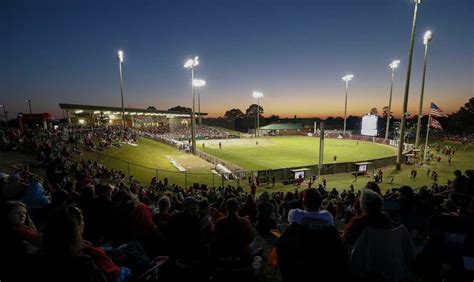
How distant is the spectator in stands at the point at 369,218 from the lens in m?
3.09

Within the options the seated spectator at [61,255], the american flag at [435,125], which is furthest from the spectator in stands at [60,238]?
the american flag at [435,125]

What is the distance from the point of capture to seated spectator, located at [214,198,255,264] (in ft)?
11.5

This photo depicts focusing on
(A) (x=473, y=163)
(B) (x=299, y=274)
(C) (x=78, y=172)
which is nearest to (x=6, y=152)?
(C) (x=78, y=172)

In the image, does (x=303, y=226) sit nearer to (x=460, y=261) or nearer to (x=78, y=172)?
(x=460, y=261)

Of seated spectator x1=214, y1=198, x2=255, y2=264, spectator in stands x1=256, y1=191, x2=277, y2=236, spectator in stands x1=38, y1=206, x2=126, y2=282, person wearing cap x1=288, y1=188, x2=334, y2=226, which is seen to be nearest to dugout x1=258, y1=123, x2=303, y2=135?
spectator in stands x1=256, y1=191, x2=277, y2=236

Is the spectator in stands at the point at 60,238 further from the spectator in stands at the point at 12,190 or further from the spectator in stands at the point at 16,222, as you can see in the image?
the spectator in stands at the point at 12,190

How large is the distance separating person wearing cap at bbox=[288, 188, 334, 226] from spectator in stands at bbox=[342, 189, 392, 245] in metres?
0.61

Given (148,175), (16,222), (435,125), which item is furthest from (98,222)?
(435,125)

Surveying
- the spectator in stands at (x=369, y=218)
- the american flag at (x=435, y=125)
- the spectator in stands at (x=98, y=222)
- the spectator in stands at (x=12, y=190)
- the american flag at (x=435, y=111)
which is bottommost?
the spectator in stands at (x=98, y=222)

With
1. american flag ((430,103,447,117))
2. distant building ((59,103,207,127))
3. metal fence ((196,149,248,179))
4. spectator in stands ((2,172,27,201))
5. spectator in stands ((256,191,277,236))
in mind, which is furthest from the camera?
distant building ((59,103,207,127))

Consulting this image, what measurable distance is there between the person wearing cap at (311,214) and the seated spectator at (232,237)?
85 cm

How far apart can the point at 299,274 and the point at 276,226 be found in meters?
3.78

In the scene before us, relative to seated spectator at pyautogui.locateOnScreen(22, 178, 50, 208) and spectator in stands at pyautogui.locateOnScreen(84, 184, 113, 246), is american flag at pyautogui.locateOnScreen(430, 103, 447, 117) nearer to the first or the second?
spectator in stands at pyautogui.locateOnScreen(84, 184, 113, 246)

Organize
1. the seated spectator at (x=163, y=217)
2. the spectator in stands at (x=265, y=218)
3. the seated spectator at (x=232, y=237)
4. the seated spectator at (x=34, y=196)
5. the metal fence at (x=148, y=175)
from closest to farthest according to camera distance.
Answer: the seated spectator at (x=232, y=237) → the seated spectator at (x=163, y=217) → the seated spectator at (x=34, y=196) → the spectator in stands at (x=265, y=218) → the metal fence at (x=148, y=175)
